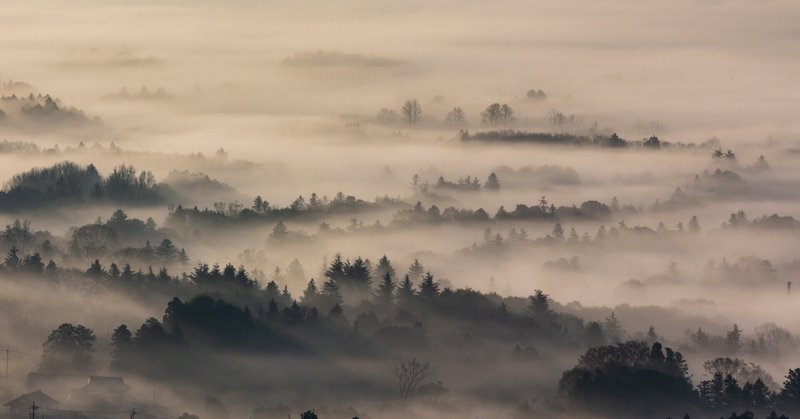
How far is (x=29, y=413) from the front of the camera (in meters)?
196

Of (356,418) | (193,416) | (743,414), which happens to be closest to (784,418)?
(743,414)

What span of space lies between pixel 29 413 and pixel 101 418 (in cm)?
629

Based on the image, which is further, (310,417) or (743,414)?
(743,414)

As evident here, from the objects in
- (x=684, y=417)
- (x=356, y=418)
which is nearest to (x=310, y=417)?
(x=356, y=418)

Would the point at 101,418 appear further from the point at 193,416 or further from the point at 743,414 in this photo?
the point at 743,414

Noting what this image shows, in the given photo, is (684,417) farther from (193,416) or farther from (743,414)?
(193,416)

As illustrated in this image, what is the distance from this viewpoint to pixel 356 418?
648 ft

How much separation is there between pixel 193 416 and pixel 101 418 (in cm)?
683

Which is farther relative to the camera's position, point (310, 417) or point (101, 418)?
point (101, 418)

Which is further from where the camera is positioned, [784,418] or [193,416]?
[193,416]

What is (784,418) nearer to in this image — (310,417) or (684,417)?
(684,417)

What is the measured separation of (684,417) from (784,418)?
9.74 metres

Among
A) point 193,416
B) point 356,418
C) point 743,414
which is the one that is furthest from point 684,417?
point 193,416

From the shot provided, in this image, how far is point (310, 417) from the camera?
17862 cm
